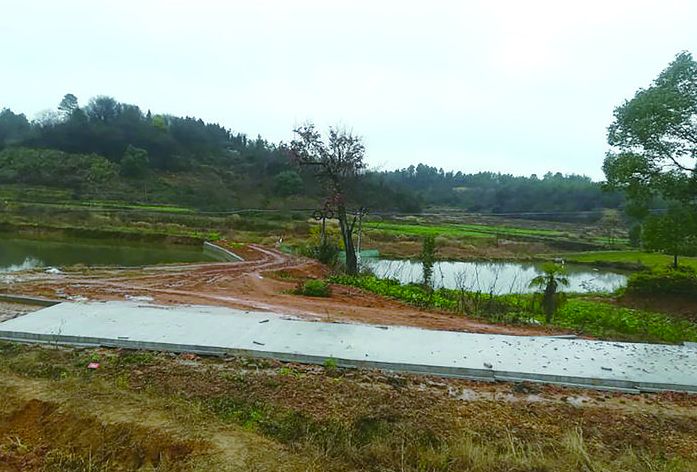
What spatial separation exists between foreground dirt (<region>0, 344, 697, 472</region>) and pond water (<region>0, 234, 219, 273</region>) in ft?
45.3

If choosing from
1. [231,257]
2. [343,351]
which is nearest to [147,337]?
[343,351]

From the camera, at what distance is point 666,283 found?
615 inches

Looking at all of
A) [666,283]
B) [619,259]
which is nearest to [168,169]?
[619,259]

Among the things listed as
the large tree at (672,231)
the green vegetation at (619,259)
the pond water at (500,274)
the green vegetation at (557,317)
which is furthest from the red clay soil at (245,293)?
the green vegetation at (619,259)

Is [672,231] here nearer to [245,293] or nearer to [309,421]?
[245,293]

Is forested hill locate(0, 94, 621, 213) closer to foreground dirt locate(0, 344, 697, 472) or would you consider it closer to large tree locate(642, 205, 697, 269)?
large tree locate(642, 205, 697, 269)

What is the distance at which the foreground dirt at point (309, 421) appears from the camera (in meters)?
3.46

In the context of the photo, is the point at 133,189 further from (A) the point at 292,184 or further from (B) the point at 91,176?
(A) the point at 292,184

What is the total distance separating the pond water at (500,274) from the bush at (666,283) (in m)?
2.34

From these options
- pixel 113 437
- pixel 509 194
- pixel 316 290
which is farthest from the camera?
pixel 509 194

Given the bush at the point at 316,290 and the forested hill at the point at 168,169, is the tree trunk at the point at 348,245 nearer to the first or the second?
the bush at the point at 316,290

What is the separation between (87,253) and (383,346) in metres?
19.1

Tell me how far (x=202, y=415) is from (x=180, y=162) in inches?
2178

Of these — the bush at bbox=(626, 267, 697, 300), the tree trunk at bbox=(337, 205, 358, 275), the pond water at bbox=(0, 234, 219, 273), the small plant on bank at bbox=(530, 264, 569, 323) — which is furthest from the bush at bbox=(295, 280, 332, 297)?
the bush at bbox=(626, 267, 697, 300)
